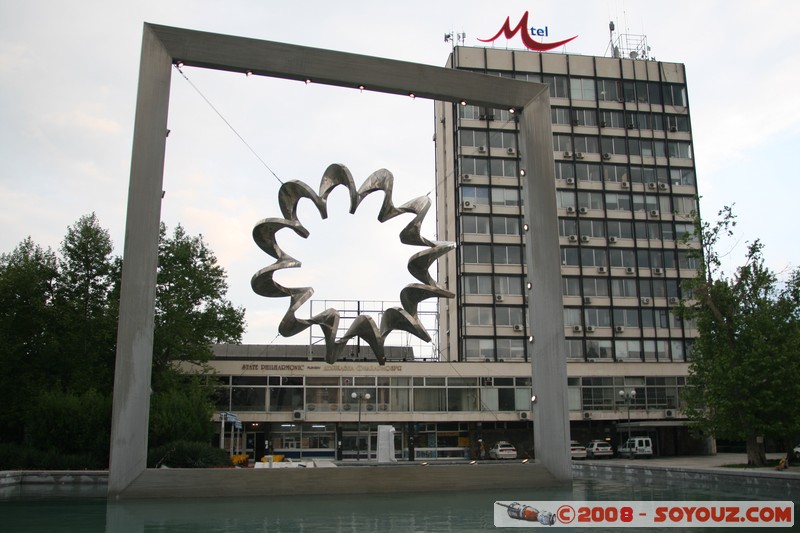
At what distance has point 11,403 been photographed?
28438mm

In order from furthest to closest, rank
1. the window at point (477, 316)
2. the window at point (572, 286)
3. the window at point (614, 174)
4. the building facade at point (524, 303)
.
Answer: the window at point (614, 174) → the window at point (572, 286) → the window at point (477, 316) → the building facade at point (524, 303)

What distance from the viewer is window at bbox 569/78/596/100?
5456 cm

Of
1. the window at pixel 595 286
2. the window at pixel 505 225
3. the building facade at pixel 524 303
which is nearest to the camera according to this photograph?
the building facade at pixel 524 303

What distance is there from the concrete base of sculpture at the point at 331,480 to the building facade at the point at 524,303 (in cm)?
2740

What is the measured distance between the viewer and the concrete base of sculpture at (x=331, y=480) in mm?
12172

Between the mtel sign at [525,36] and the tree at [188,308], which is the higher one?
the mtel sign at [525,36]

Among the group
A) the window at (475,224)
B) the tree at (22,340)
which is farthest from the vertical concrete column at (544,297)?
the window at (475,224)

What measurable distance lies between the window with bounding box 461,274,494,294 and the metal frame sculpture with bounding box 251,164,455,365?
35438mm

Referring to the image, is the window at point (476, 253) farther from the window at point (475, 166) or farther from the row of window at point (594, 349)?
the row of window at point (594, 349)

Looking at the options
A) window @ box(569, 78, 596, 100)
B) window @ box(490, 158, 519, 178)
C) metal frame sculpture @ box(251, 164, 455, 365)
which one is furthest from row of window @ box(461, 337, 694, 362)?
metal frame sculpture @ box(251, 164, 455, 365)

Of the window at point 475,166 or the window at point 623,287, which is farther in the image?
the window at point 623,287

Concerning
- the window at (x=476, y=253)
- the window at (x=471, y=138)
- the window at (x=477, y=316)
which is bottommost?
the window at (x=477, y=316)

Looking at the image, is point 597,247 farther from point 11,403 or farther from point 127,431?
point 127,431

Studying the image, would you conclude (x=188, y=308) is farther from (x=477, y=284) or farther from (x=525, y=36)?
(x=525, y=36)
